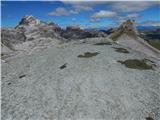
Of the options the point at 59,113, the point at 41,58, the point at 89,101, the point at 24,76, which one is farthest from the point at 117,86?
the point at 41,58

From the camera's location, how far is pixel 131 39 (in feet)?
209

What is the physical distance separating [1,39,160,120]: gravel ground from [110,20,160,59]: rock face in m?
16.2

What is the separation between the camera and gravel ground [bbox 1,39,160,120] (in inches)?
1061

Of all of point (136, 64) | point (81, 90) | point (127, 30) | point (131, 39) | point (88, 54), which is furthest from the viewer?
point (127, 30)

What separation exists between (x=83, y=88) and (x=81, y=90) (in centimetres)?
49

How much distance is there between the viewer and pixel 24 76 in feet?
124

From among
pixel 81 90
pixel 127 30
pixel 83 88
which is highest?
pixel 127 30

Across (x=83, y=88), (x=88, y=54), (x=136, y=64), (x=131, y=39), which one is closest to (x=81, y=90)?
(x=83, y=88)

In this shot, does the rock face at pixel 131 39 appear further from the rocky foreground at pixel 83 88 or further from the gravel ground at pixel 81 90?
the gravel ground at pixel 81 90

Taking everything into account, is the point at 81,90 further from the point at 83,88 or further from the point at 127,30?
the point at 127,30

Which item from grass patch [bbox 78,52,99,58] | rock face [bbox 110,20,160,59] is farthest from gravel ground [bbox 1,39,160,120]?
rock face [bbox 110,20,160,59]

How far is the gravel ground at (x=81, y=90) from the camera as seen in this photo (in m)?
26.9

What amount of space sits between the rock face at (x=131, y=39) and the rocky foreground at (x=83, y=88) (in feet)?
46.1

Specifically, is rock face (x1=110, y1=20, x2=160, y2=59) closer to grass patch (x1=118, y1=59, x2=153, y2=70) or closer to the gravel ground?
the gravel ground
